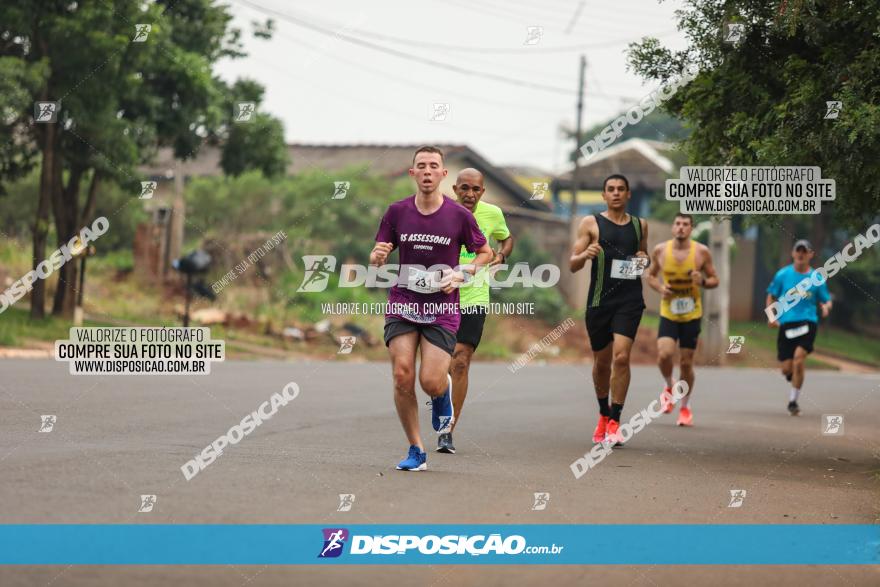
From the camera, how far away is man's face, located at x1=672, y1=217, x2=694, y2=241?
46.6ft

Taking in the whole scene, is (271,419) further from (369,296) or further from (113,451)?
(369,296)

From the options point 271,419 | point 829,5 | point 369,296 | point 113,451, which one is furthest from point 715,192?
point 369,296

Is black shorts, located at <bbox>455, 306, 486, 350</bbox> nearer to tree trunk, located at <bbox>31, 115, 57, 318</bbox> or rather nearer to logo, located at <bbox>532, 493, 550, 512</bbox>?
logo, located at <bbox>532, 493, 550, 512</bbox>

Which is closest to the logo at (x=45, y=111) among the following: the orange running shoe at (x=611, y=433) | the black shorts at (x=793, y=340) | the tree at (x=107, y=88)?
the tree at (x=107, y=88)

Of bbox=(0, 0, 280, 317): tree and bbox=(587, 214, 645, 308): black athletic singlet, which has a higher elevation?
bbox=(0, 0, 280, 317): tree

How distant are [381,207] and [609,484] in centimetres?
3359

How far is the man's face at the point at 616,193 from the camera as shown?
39.0 feet

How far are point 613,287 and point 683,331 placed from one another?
2.97 m

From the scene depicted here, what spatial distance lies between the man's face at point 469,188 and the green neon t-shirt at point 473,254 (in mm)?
166

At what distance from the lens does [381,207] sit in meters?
42.4

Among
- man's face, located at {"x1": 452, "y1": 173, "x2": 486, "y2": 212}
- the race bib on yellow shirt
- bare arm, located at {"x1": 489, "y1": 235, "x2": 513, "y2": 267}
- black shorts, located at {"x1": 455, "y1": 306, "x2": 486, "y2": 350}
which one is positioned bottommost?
black shorts, located at {"x1": 455, "y1": 306, "x2": 486, "y2": 350}

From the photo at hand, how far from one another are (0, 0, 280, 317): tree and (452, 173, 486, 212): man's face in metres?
Result: 16.5

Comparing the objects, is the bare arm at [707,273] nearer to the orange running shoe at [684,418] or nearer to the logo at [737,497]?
the orange running shoe at [684,418]

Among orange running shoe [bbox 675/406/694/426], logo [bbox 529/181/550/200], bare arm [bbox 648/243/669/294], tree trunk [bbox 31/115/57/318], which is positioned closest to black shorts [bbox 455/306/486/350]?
bare arm [bbox 648/243/669/294]
